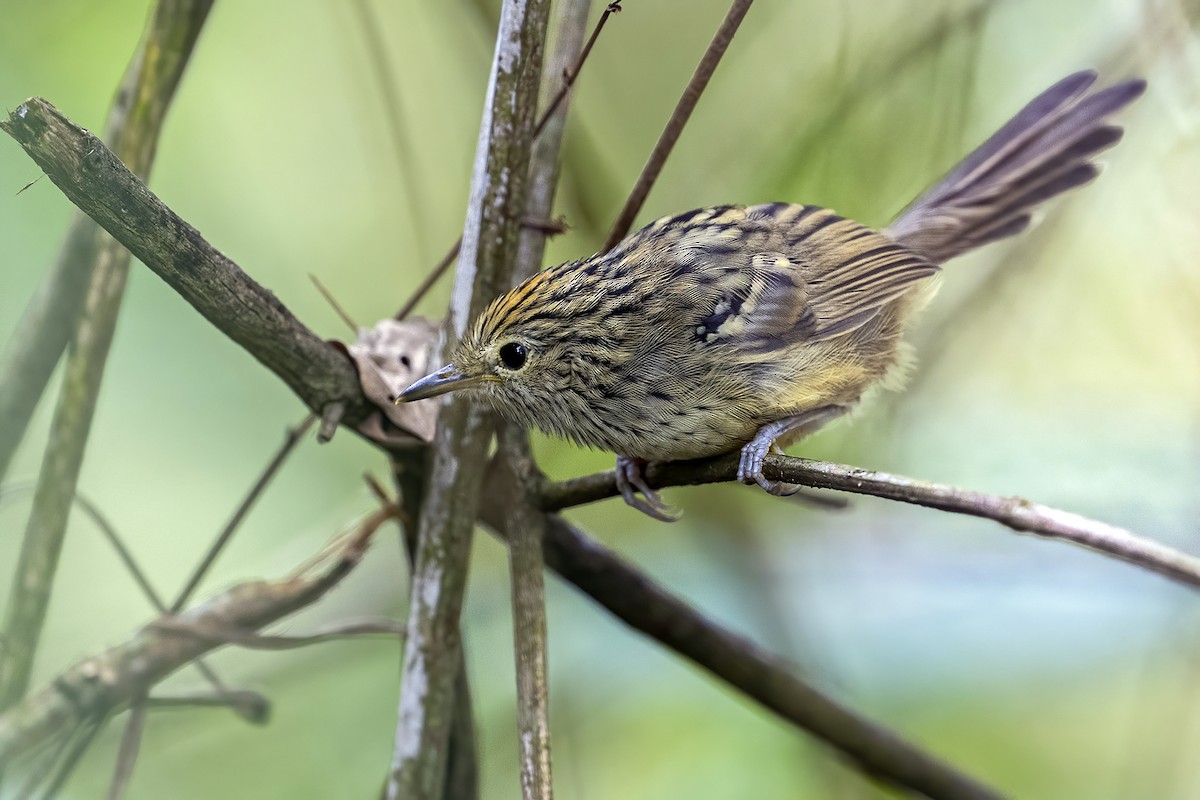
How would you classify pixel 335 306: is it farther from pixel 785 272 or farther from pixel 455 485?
pixel 785 272

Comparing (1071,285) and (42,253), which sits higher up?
(1071,285)

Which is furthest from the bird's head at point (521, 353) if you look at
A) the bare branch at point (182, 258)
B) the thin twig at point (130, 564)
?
the thin twig at point (130, 564)

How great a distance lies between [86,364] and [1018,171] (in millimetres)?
2215

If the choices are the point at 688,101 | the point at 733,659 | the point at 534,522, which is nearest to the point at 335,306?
the point at 534,522

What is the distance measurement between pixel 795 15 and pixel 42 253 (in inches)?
87.4

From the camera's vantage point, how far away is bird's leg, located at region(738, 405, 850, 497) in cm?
162

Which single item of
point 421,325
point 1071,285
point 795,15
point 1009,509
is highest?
point 795,15

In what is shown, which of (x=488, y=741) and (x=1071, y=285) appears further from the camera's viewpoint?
(x=1071, y=285)

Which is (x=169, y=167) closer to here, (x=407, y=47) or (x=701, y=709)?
(x=407, y=47)

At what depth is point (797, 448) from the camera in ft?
10.0

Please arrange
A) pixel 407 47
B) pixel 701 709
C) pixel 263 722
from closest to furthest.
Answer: pixel 263 722
pixel 407 47
pixel 701 709

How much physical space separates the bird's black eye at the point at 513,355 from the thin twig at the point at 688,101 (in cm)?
36

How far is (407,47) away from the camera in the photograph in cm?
281

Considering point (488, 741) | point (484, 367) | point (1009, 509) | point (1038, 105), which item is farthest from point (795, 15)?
point (488, 741)
